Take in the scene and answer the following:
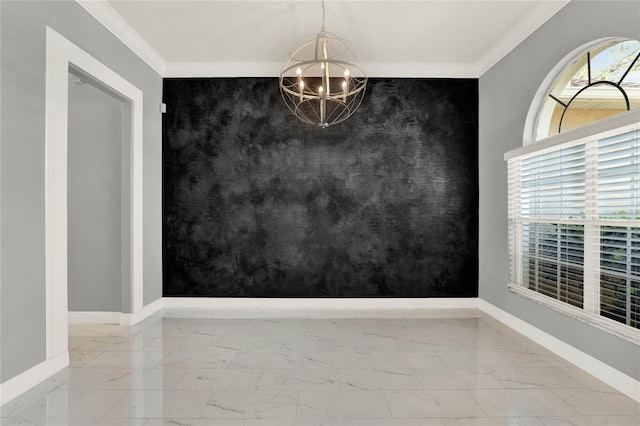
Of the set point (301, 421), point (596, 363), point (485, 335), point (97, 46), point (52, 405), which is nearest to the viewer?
point (301, 421)

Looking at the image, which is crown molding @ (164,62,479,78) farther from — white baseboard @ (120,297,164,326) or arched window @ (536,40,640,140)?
white baseboard @ (120,297,164,326)

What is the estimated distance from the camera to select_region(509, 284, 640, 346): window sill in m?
2.50

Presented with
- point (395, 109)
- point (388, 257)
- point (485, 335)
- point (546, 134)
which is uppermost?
point (395, 109)

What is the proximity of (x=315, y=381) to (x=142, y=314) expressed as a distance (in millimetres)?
2519

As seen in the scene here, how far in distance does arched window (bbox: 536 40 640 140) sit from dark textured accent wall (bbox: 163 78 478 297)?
143 centimetres

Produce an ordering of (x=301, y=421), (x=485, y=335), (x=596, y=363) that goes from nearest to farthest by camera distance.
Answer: (x=301, y=421)
(x=596, y=363)
(x=485, y=335)

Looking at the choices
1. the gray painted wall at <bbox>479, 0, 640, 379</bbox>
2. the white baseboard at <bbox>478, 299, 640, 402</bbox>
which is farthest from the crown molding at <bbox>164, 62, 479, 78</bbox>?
the white baseboard at <bbox>478, 299, 640, 402</bbox>

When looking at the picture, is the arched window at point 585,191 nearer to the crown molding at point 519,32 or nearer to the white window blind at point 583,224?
the white window blind at point 583,224

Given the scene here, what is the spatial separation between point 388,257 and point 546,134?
7.27ft

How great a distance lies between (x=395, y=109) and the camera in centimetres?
487

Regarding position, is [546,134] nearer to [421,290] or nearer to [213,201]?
[421,290]

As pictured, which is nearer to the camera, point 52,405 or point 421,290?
point 52,405

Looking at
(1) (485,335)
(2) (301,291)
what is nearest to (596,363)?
(1) (485,335)

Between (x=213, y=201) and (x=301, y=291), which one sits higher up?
(x=213, y=201)
